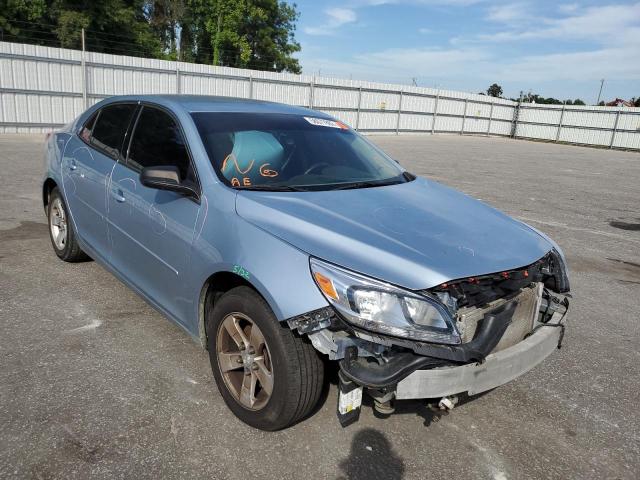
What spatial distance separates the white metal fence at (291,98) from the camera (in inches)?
662

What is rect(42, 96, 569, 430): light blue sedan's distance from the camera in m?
2.18

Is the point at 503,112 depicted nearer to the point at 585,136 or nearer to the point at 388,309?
the point at 585,136

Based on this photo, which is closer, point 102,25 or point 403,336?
point 403,336

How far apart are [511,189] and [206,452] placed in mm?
10488

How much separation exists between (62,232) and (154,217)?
85.1 inches

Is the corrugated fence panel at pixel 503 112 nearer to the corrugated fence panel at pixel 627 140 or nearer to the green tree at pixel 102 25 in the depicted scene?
the corrugated fence panel at pixel 627 140

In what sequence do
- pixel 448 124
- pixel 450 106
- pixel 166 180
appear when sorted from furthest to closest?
pixel 448 124
pixel 450 106
pixel 166 180

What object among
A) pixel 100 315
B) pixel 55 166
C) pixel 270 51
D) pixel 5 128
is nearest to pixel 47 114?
pixel 5 128

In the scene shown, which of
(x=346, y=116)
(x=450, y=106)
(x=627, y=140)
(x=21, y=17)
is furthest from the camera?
(x=450, y=106)

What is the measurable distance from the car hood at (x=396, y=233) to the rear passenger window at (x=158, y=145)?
604 millimetres

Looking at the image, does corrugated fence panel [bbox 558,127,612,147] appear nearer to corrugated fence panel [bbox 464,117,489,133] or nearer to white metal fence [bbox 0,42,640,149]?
white metal fence [bbox 0,42,640,149]

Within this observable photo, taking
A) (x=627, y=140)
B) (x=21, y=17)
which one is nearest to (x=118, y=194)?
(x=21, y=17)

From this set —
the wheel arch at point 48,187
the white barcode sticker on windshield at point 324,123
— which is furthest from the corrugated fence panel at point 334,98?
the white barcode sticker on windshield at point 324,123

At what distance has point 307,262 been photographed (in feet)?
7.47
